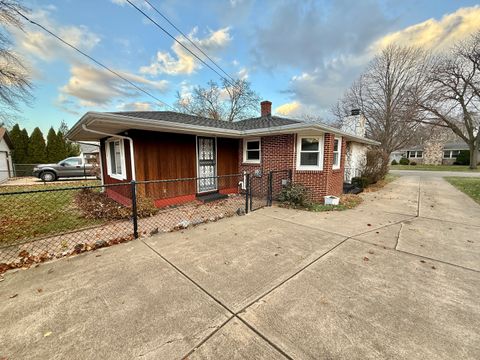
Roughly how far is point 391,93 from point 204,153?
24.3 m

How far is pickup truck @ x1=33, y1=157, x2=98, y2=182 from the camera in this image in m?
14.7

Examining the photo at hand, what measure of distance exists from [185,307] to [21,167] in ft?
90.4

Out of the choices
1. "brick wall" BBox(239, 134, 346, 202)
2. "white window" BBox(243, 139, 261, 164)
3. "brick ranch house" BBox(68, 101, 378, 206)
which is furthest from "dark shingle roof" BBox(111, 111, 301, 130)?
"brick wall" BBox(239, 134, 346, 202)

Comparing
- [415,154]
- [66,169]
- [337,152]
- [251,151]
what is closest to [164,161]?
[251,151]

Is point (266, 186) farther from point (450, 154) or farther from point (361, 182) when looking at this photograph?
point (450, 154)

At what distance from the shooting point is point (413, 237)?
4.19 m

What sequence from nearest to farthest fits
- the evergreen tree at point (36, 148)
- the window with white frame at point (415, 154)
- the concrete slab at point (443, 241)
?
the concrete slab at point (443, 241), the evergreen tree at point (36, 148), the window with white frame at point (415, 154)

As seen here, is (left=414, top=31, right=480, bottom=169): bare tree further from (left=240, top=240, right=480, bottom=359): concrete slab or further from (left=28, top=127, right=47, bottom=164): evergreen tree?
(left=28, top=127, right=47, bottom=164): evergreen tree

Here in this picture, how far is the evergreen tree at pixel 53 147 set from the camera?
22.2 metres

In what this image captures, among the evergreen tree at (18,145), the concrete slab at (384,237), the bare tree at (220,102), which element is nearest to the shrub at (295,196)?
the concrete slab at (384,237)

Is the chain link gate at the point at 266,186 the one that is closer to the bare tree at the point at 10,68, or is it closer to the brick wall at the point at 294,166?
the brick wall at the point at 294,166

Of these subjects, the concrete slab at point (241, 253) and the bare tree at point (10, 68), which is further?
the bare tree at point (10, 68)

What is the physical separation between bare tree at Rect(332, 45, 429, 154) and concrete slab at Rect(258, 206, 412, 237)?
17.9m

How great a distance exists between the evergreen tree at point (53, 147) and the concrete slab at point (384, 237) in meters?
29.4
